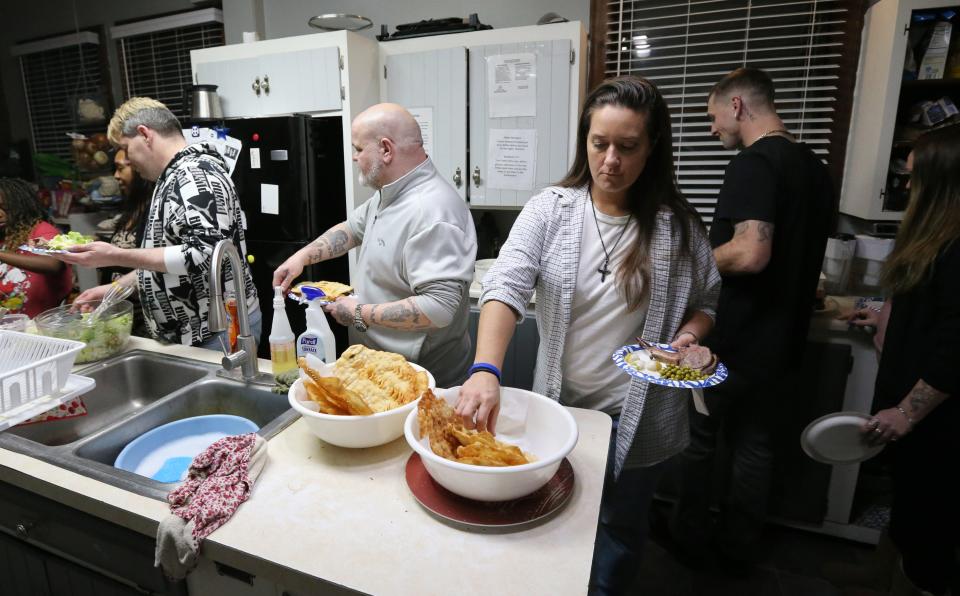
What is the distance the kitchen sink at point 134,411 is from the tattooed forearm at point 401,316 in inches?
12.8

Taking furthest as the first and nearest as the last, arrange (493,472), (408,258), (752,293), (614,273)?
(752,293) → (408,258) → (614,273) → (493,472)

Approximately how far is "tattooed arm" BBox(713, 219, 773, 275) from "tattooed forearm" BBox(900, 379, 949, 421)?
0.53 metres

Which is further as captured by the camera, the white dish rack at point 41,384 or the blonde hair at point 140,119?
the blonde hair at point 140,119

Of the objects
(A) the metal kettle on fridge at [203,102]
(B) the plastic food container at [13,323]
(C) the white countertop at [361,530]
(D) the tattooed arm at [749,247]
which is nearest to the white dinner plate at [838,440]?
(D) the tattooed arm at [749,247]

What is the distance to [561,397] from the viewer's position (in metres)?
1.38

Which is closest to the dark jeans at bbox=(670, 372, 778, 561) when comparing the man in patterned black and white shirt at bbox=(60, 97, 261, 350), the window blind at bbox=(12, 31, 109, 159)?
the man in patterned black and white shirt at bbox=(60, 97, 261, 350)

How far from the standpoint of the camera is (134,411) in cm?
150

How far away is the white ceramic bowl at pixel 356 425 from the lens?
1.03 metres

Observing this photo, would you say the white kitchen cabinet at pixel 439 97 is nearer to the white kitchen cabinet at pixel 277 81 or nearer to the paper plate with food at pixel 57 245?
the white kitchen cabinet at pixel 277 81

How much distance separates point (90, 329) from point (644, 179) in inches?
63.7

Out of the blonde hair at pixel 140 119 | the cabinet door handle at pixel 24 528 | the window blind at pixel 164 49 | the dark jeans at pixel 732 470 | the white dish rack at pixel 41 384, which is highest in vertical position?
the window blind at pixel 164 49

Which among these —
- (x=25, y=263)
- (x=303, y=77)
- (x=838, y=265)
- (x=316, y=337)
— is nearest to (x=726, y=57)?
(x=838, y=265)

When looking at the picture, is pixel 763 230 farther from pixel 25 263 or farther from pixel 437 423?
pixel 25 263

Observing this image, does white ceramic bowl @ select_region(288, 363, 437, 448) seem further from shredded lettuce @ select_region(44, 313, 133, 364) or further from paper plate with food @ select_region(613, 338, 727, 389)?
shredded lettuce @ select_region(44, 313, 133, 364)
